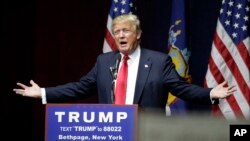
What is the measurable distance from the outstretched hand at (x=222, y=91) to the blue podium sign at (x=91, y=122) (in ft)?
2.27

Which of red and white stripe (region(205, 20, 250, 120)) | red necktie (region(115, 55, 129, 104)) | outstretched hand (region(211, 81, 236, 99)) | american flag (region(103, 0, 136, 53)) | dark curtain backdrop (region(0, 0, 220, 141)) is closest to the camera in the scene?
outstretched hand (region(211, 81, 236, 99))

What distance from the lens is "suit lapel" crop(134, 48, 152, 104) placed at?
274cm

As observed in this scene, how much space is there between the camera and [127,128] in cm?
196

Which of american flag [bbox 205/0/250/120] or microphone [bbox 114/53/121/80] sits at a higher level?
american flag [bbox 205/0/250/120]

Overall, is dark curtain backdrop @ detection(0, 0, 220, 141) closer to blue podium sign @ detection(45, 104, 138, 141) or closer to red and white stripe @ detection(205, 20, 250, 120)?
red and white stripe @ detection(205, 20, 250, 120)

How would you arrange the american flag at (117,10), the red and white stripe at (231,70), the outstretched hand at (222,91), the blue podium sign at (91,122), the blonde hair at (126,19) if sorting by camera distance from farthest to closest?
the american flag at (117,10)
the red and white stripe at (231,70)
the blonde hair at (126,19)
the outstretched hand at (222,91)
the blue podium sign at (91,122)

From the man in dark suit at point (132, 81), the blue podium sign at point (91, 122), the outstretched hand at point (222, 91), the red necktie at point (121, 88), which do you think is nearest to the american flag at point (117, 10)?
the man in dark suit at point (132, 81)

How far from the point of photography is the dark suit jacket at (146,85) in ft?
9.03

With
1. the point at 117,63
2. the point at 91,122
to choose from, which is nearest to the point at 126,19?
the point at 117,63

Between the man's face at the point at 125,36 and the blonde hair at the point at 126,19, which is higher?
the blonde hair at the point at 126,19

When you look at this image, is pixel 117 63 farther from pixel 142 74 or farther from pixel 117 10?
pixel 117 10

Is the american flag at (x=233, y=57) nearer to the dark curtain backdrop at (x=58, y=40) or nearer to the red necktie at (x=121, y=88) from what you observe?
the dark curtain backdrop at (x=58, y=40)

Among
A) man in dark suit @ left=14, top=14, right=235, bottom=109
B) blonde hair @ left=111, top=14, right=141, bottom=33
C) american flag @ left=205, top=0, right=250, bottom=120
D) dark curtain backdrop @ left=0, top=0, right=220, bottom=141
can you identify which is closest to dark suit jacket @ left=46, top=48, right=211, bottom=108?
man in dark suit @ left=14, top=14, right=235, bottom=109

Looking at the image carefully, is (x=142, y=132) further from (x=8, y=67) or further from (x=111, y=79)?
(x=8, y=67)
